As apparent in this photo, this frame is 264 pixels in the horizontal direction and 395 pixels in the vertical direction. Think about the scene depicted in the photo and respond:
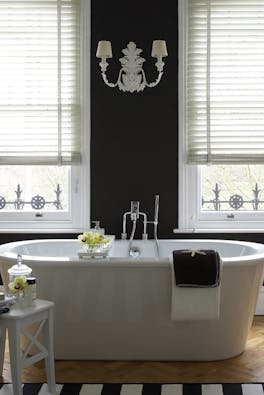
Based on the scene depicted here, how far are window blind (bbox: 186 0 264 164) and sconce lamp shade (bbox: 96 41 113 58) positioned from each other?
626 mm

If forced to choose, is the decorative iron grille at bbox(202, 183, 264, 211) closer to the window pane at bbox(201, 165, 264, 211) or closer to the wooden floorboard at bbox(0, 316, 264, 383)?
the window pane at bbox(201, 165, 264, 211)

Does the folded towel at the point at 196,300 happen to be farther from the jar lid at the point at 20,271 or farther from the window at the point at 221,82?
the window at the point at 221,82

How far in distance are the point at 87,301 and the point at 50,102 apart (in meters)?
1.79

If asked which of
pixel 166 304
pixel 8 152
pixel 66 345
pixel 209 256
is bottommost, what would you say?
pixel 66 345

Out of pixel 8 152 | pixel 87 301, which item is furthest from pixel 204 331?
pixel 8 152

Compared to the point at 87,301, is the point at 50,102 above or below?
above

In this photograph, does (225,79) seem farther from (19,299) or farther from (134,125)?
(19,299)

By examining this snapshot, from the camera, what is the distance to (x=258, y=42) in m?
4.40

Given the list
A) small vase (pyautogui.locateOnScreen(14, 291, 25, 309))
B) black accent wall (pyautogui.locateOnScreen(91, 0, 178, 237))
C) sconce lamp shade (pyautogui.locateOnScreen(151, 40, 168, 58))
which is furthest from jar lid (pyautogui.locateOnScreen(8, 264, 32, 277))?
sconce lamp shade (pyautogui.locateOnScreen(151, 40, 168, 58))

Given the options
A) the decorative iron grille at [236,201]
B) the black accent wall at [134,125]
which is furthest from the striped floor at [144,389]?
the decorative iron grille at [236,201]

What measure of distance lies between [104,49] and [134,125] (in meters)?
0.63

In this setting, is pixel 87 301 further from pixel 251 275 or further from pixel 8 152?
pixel 8 152

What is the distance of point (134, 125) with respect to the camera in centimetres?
448

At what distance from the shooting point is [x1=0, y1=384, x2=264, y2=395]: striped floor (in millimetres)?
2936
